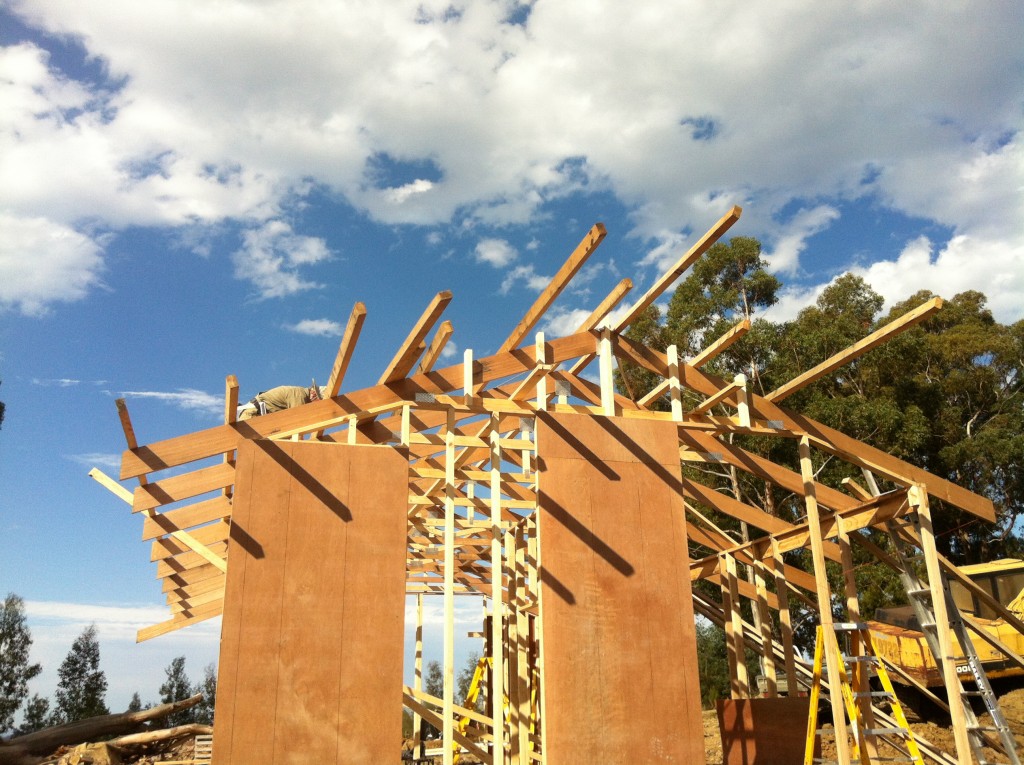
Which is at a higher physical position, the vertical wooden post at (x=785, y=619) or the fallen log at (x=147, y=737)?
the vertical wooden post at (x=785, y=619)

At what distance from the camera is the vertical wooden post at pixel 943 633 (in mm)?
6082

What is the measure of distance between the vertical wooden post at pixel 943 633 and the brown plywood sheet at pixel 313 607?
4.37 metres

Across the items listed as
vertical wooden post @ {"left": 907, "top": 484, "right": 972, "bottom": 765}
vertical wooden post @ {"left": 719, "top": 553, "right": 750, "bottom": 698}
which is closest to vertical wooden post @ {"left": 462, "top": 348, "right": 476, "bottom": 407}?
vertical wooden post @ {"left": 907, "top": 484, "right": 972, "bottom": 765}

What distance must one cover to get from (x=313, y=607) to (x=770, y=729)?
18.1 ft

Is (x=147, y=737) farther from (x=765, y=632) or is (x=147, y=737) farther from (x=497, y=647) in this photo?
(x=497, y=647)

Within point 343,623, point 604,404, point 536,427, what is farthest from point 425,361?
point 343,623

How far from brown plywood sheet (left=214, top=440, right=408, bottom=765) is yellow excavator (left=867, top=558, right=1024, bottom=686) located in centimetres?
1099

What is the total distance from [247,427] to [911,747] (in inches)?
245

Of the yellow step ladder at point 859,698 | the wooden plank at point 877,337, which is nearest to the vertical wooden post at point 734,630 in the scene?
A: the yellow step ladder at point 859,698

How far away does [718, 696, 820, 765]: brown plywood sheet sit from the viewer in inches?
337

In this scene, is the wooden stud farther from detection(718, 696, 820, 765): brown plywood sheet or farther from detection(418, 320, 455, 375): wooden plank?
detection(418, 320, 455, 375): wooden plank

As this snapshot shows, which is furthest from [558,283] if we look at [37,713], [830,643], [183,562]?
[37,713]

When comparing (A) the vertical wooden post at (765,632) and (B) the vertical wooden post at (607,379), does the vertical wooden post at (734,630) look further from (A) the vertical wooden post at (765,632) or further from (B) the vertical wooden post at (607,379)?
(B) the vertical wooden post at (607,379)

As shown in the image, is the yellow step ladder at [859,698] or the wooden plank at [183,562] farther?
the wooden plank at [183,562]
